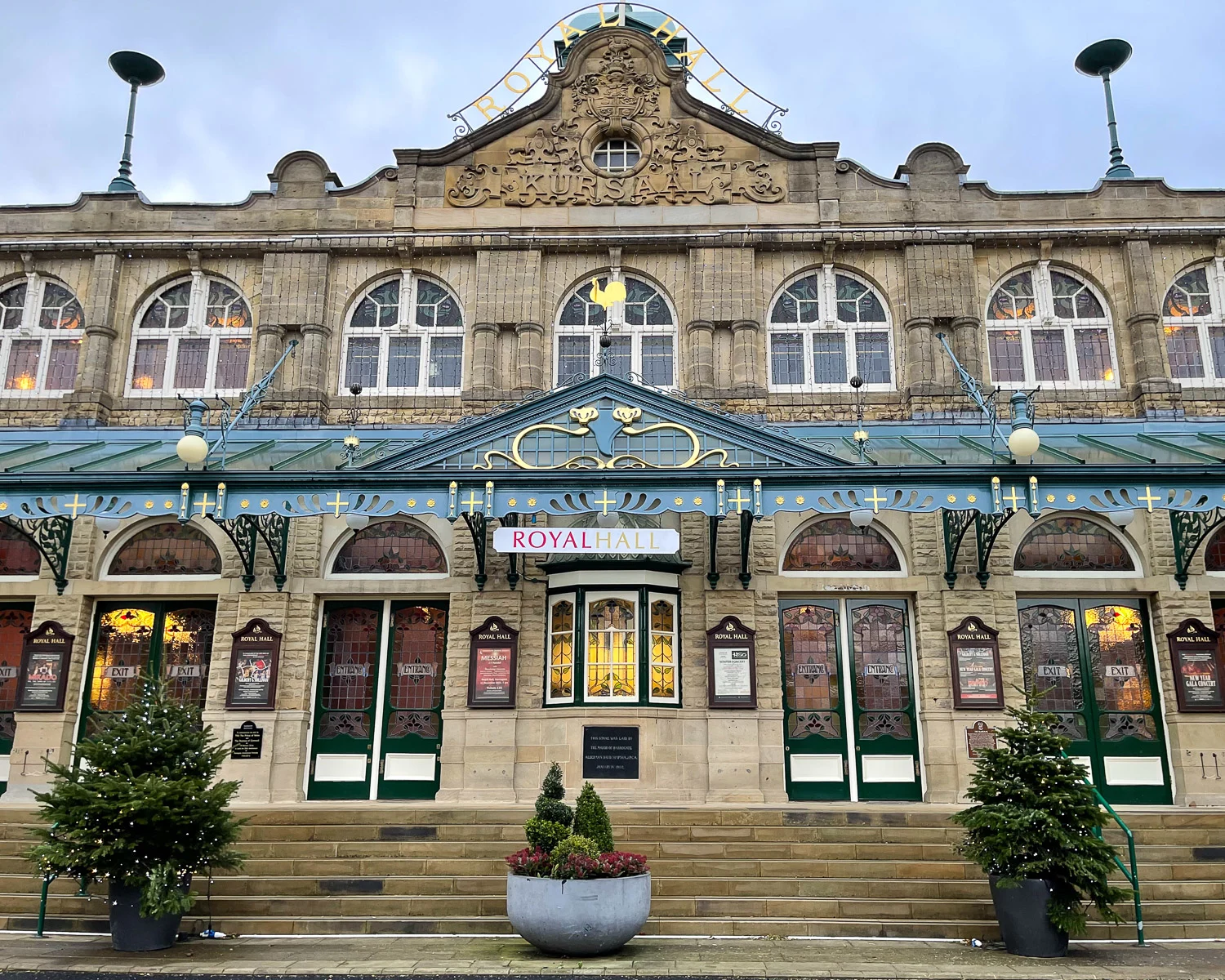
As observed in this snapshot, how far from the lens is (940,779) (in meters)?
15.7

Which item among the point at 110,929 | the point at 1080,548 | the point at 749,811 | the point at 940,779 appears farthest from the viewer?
the point at 1080,548

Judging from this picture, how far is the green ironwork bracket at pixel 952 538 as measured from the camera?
16.2 meters

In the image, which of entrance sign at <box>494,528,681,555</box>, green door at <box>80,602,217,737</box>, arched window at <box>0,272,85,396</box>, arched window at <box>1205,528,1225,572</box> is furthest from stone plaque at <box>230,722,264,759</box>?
arched window at <box>1205,528,1225,572</box>

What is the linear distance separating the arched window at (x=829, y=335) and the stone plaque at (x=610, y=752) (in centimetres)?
631

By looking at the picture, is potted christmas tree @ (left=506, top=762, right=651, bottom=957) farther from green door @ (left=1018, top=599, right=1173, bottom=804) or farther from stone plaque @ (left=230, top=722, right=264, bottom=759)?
green door @ (left=1018, top=599, right=1173, bottom=804)

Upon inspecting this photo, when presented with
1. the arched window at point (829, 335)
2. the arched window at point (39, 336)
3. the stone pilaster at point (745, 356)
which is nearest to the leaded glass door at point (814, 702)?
the stone pilaster at point (745, 356)

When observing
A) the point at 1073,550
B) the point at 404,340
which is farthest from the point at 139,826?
the point at 1073,550

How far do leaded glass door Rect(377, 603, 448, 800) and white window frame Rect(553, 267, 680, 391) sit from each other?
15.2ft

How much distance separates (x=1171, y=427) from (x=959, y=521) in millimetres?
4074

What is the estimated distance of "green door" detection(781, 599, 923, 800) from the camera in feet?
52.7

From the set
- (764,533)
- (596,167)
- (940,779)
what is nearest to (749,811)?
(940,779)

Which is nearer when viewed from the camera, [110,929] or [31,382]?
[110,929]

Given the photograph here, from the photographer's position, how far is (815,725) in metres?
16.3

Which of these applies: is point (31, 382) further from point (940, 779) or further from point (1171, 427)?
point (1171, 427)
